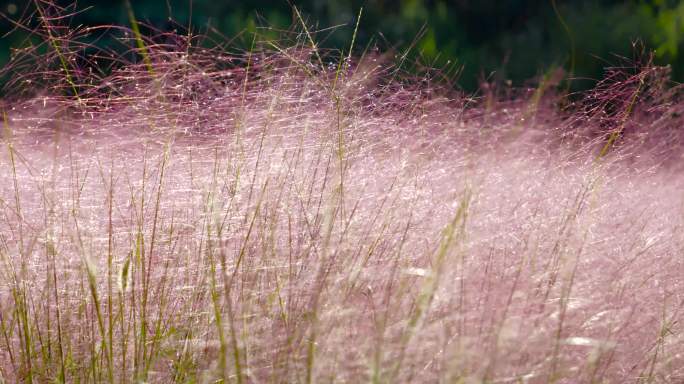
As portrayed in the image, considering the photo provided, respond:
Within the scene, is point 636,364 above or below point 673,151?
above

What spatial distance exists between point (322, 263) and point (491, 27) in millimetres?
6538

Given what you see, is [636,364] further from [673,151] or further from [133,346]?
[673,151]

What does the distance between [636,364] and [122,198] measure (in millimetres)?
1297

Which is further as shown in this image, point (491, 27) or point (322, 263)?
point (491, 27)

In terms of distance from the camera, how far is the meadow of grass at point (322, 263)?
162 centimetres

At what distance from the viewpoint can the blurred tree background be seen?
675 centimetres

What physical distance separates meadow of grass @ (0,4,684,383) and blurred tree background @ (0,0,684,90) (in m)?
Answer: 4.14

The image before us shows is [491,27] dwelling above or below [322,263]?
below

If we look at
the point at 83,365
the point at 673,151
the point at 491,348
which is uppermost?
the point at 491,348

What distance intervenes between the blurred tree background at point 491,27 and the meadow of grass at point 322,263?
4.14 m

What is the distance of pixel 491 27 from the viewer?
7.79 meters

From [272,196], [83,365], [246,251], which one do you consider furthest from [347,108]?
[83,365]

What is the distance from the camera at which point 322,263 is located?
5.12ft

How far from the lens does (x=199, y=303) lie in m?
1.84
